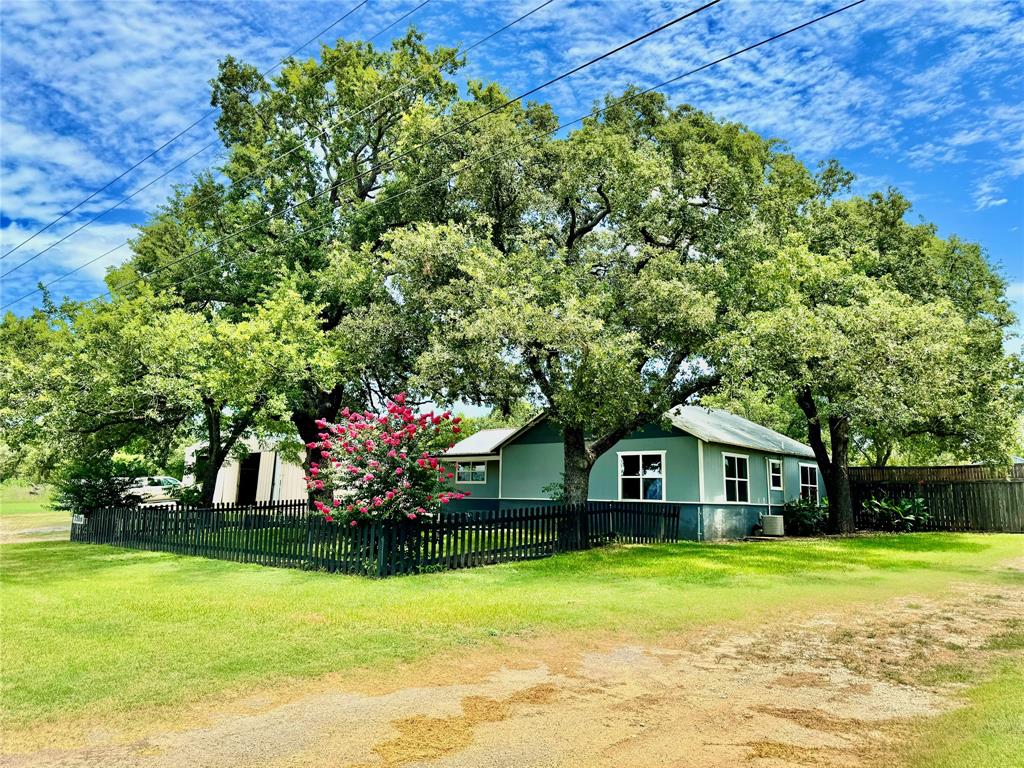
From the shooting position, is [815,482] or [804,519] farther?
[815,482]

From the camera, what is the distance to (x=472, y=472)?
92.5ft

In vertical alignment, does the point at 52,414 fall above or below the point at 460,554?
above

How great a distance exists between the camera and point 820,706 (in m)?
5.39

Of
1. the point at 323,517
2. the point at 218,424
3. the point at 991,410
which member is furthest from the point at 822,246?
the point at 218,424

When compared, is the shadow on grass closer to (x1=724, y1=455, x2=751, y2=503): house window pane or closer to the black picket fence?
the black picket fence

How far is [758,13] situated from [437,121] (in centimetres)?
1249

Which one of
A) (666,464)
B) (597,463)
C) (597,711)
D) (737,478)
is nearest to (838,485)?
(737,478)

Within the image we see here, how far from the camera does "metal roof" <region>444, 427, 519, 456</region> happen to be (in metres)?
26.6

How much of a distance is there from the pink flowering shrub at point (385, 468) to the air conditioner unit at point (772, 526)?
13517mm

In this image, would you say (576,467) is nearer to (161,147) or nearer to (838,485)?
(838,485)

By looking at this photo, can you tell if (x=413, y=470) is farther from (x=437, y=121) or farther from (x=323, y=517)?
(x=437, y=121)

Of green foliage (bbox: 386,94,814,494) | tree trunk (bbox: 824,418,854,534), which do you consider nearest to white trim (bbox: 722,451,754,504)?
tree trunk (bbox: 824,418,854,534)

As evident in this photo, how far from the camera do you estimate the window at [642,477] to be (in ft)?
71.6

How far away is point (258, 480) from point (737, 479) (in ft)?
77.2
